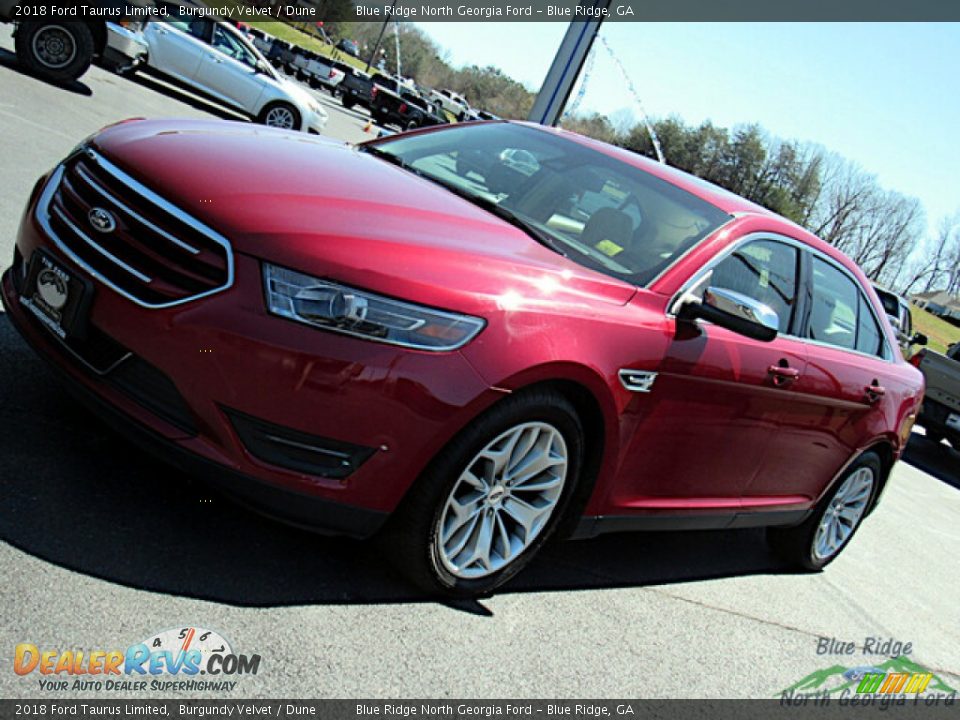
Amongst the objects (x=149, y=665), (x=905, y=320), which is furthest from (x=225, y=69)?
(x=149, y=665)

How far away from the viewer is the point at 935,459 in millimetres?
13391

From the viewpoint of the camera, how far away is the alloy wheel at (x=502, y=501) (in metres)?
3.30

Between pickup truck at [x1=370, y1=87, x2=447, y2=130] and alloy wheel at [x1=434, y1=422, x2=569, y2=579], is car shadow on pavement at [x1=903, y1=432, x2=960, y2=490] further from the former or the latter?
pickup truck at [x1=370, y1=87, x2=447, y2=130]

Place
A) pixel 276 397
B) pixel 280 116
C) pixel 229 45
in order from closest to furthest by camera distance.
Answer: pixel 276 397
pixel 229 45
pixel 280 116

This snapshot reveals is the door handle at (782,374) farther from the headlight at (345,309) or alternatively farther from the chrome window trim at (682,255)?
the headlight at (345,309)

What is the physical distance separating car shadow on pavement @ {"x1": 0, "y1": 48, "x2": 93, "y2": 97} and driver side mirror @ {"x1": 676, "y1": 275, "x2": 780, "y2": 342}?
1065cm

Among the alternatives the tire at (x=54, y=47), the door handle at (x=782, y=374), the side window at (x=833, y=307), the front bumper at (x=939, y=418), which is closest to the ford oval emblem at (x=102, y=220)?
the door handle at (x=782, y=374)

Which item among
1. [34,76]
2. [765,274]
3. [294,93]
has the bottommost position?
[34,76]

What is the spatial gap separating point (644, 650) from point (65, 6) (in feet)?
35.3

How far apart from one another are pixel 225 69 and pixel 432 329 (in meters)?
15.7

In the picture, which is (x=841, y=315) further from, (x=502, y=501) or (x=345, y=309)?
(x=345, y=309)

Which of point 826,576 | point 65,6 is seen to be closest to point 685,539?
point 826,576

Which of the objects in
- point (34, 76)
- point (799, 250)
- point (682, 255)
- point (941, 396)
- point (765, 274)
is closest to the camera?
point (682, 255)

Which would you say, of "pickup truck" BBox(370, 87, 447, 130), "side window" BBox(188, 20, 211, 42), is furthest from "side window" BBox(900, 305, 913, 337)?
"pickup truck" BBox(370, 87, 447, 130)
